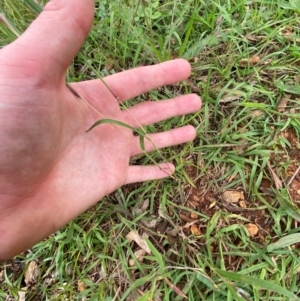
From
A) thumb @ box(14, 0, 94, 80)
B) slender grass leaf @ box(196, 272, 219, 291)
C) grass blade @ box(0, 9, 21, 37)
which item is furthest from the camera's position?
slender grass leaf @ box(196, 272, 219, 291)

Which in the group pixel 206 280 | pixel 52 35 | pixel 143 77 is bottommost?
pixel 206 280

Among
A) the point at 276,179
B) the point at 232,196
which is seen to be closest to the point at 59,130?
the point at 232,196

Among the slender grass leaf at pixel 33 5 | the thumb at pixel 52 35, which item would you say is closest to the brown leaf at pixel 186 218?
the thumb at pixel 52 35

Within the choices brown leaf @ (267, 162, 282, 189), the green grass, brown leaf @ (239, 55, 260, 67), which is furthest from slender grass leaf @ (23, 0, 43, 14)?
brown leaf @ (267, 162, 282, 189)

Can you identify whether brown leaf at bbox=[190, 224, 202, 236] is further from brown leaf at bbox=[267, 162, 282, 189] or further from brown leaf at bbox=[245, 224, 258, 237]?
brown leaf at bbox=[267, 162, 282, 189]

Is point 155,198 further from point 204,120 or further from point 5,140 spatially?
point 5,140

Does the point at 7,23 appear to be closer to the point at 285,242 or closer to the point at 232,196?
the point at 232,196
